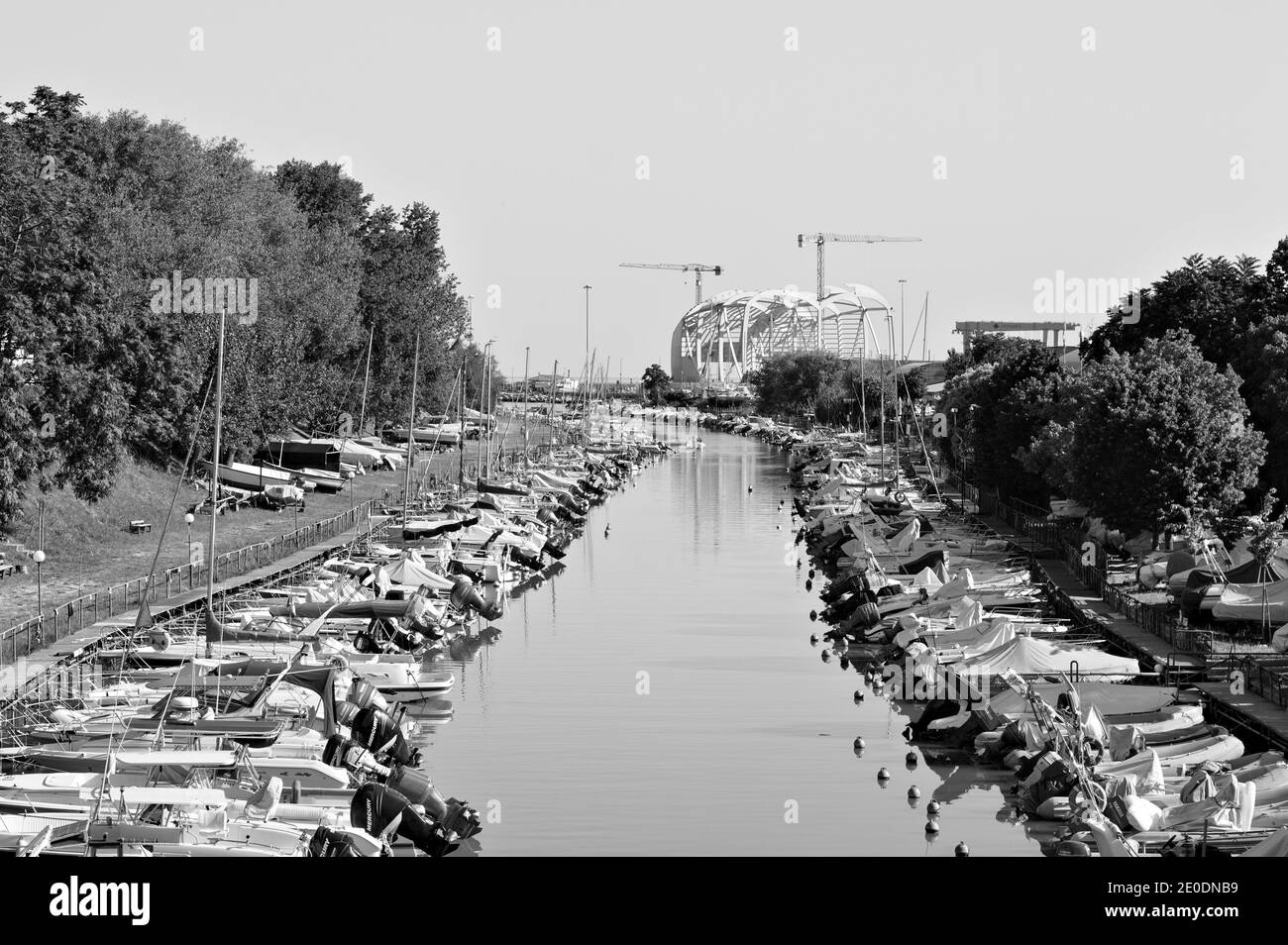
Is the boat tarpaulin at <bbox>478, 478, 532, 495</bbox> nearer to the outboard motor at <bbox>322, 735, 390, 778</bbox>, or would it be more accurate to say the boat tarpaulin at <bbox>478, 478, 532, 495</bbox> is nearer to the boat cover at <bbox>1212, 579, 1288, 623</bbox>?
the boat cover at <bbox>1212, 579, 1288, 623</bbox>

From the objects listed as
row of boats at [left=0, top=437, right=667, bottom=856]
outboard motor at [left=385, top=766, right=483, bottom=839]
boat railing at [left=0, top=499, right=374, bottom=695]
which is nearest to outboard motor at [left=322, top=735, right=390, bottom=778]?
row of boats at [left=0, top=437, right=667, bottom=856]

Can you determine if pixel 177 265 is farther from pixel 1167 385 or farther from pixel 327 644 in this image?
pixel 1167 385

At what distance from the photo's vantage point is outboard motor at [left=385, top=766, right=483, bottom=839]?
30.3 metres

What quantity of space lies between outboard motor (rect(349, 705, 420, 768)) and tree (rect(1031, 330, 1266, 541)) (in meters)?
29.5

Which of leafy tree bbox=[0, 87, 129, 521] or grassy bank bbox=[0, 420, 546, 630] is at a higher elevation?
leafy tree bbox=[0, 87, 129, 521]

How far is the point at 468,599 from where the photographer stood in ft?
191

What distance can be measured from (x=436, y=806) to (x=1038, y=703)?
1316cm

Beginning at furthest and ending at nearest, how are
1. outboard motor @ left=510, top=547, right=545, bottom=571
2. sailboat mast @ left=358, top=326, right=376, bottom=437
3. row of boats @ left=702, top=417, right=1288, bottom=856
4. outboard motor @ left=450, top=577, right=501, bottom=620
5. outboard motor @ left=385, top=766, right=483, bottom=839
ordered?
sailboat mast @ left=358, top=326, right=376, bottom=437 < outboard motor @ left=510, top=547, right=545, bottom=571 < outboard motor @ left=450, top=577, right=501, bottom=620 < row of boats @ left=702, top=417, right=1288, bottom=856 < outboard motor @ left=385, top=766, right=483, bottom=839

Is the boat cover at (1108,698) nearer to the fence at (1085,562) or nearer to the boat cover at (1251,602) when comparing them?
the fence at (1085,562)

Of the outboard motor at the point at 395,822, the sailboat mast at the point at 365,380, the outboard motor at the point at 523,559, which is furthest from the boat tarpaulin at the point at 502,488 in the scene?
the outboard motor at the point at 395,822

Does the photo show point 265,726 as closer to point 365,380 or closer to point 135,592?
point 135,592

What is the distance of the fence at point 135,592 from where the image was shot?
44.2 metres

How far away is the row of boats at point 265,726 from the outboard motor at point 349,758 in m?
0.04

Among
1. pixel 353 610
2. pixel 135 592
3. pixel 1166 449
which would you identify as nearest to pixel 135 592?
pixel 135 592
